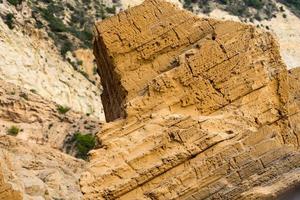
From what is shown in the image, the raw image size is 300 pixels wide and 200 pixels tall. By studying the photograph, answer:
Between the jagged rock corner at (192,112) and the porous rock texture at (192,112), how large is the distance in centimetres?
2

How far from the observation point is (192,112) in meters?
15.8

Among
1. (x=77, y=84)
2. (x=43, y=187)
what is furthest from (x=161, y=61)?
(x=77, y=84)

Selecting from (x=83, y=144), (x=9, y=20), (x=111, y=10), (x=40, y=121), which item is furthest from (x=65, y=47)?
(x=83, y=144)

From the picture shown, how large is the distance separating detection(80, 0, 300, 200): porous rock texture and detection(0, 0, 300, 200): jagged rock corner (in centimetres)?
2

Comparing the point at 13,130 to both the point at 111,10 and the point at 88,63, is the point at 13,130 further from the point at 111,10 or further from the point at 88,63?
the point at 111,10

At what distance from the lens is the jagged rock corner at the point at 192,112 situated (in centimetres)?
1502

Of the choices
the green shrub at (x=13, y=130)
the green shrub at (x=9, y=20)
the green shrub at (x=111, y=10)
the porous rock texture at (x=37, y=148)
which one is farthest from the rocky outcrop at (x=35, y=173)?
the green shrub at (x=111, y=10)

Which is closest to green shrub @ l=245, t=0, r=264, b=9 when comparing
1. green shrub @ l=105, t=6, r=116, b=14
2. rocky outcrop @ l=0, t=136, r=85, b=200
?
green shrub @ l=105, t=6, r=116, b=14

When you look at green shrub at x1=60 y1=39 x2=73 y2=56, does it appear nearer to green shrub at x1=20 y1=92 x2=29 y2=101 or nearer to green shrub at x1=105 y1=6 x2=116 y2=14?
green shrub at x1=105 y1=6 x2=116 y2=14

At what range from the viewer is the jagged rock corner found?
49.3 feet

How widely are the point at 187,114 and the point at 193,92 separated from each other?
0.44m

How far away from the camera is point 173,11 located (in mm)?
16844

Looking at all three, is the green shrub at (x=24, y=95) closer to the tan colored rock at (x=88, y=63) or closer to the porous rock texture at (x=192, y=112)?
the tan colored rock at (x=88, y=63)

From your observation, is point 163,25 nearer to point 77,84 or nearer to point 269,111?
point 269,111
